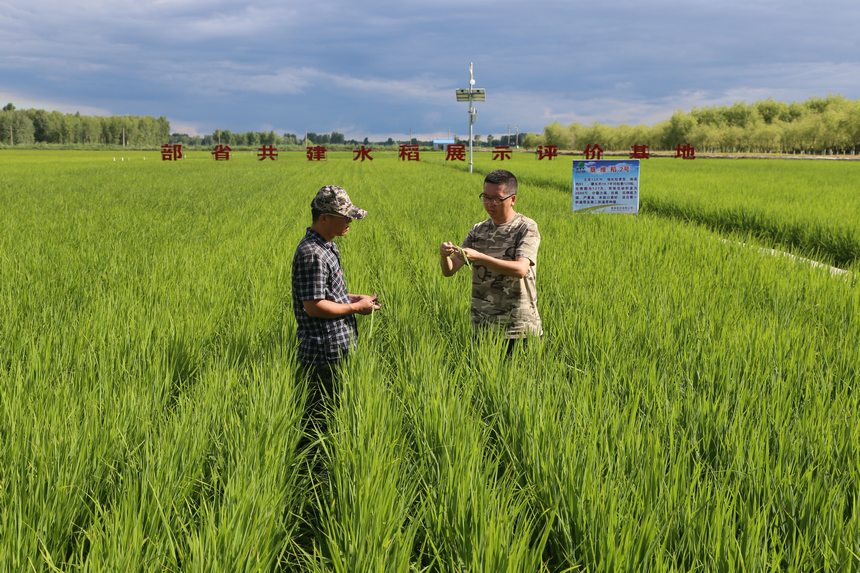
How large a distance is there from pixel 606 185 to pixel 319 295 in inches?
299

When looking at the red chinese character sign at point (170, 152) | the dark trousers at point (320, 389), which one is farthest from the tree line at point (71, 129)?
the dark trousers at point (320, 389)

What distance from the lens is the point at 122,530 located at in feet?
5.52

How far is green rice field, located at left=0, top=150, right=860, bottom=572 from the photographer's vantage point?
177 cm

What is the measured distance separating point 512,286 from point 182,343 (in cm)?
210

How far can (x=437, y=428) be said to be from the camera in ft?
8.08

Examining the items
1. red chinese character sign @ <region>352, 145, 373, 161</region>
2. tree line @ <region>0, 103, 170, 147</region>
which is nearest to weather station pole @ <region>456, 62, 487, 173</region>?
red chinese character sign @ <region>352, 145, 373, 161</region>

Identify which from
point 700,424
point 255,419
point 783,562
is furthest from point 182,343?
point 783,562

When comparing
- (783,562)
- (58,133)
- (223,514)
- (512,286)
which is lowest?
(783,562)

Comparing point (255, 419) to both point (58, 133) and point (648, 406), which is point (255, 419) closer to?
point (648, 406)

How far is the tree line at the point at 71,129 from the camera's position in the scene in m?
118

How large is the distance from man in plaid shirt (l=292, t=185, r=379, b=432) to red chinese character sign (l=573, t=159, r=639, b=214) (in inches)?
274

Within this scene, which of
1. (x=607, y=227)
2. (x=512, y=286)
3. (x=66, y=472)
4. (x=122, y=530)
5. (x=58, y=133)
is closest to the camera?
(x=122, y=530)

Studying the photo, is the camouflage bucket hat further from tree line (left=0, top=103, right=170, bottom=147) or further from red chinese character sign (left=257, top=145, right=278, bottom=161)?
tree line (left=0, top=103, right=170, bottom=147)

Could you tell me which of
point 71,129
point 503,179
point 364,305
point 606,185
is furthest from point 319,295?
point 71,129
